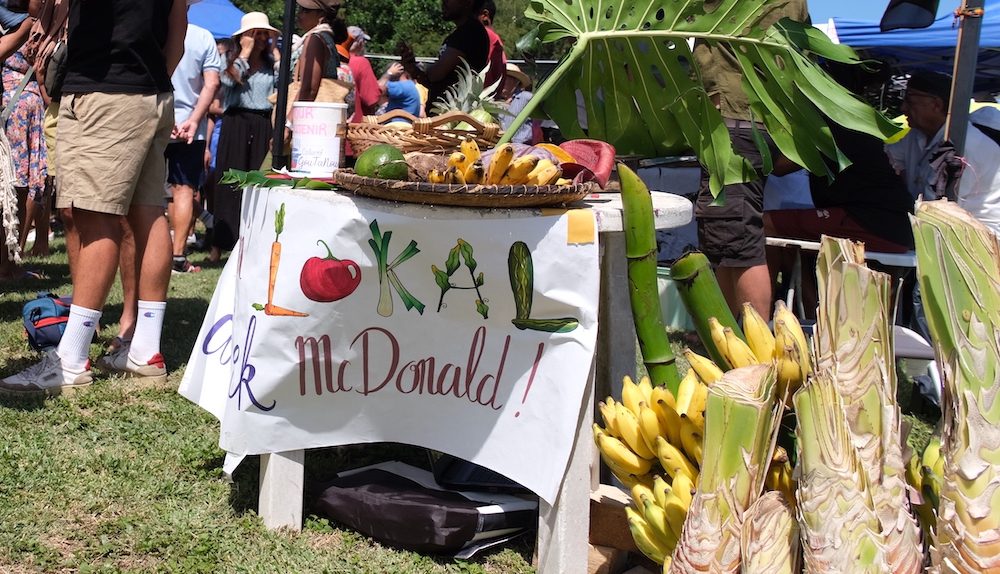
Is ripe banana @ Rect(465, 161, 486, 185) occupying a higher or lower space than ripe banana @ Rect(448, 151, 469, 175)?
lower

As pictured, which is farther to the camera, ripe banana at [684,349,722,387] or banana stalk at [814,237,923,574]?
ripe banana at [684,349,722,387]

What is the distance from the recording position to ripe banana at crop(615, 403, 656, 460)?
78.5 inches

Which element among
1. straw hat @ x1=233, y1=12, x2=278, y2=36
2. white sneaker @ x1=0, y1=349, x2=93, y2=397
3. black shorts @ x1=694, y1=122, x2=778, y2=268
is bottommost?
white sneaker @ x1=0, y1=349, x2=93, y2=397

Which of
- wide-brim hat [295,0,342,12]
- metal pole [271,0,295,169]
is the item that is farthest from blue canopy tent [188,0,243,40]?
metal pole [271,0,295,169]

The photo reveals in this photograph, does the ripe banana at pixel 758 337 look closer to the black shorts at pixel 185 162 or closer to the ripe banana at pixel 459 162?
the ripe banana at pixel 459 162

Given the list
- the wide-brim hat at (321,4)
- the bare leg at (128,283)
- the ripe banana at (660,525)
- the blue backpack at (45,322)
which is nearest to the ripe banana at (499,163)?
the ripe banana at (660,525)

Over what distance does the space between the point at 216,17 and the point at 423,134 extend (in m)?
11.5

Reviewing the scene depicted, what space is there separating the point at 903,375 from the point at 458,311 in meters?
3.11

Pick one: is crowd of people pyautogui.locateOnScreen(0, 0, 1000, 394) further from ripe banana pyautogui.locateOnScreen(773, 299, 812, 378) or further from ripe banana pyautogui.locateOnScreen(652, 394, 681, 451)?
ripe banana pyautogui.locateOnScreen(652, 394, 681, 451)

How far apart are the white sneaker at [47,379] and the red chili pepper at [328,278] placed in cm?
186

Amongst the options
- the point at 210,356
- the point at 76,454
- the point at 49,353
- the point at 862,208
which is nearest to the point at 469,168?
the point at 210,356

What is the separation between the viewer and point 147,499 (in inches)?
108

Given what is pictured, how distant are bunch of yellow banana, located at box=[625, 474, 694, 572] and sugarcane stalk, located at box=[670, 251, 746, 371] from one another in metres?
0.39

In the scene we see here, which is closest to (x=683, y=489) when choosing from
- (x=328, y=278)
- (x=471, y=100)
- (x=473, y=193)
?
(x=473, y=193)
